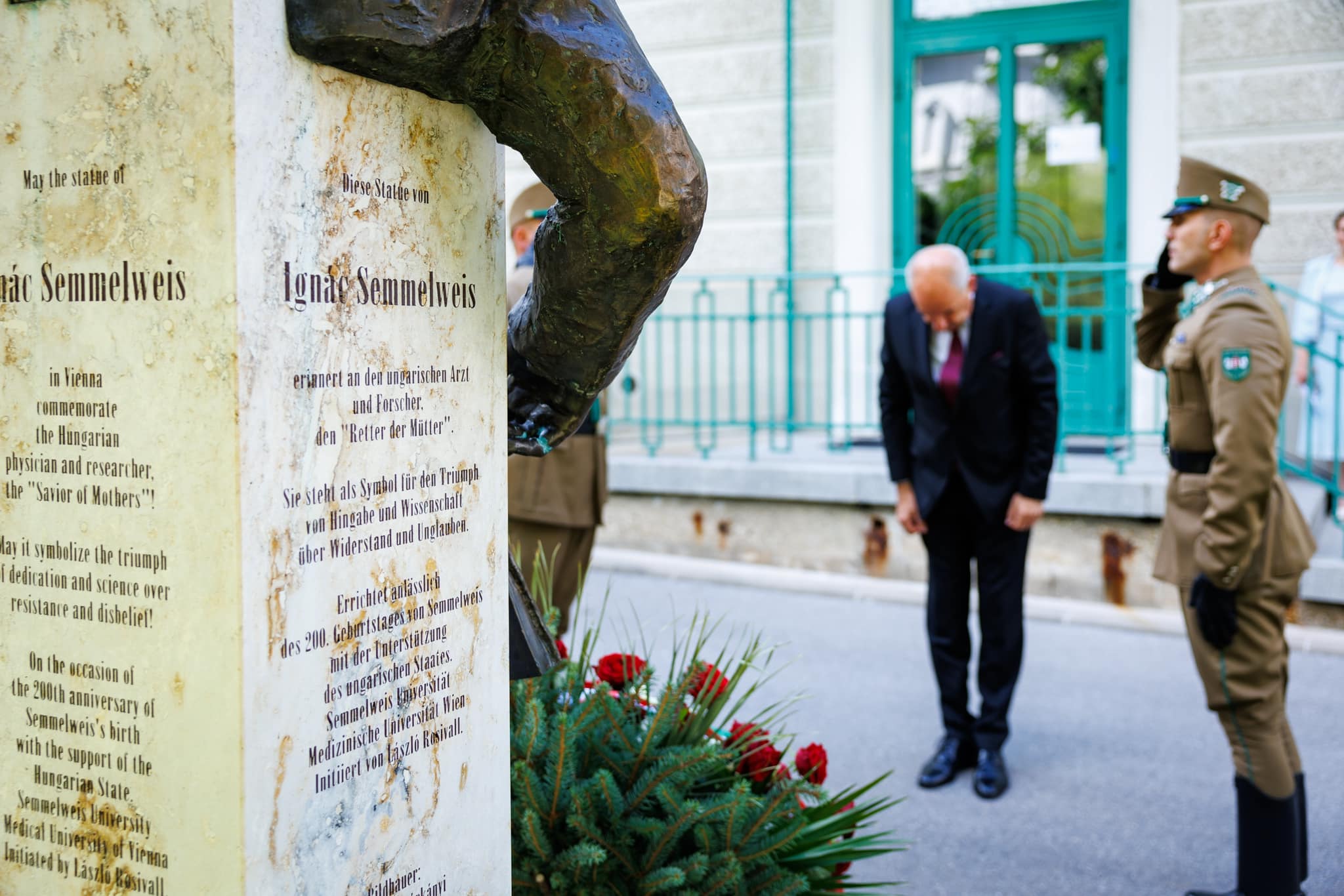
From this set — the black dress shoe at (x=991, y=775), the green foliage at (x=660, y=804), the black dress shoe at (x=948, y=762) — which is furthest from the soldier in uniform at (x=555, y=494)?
the green foliage at (x=660, y=804)

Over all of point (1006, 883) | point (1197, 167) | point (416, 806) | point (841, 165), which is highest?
point (841, 165)

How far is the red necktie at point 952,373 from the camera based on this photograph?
14.7ft

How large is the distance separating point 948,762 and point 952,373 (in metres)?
1.34

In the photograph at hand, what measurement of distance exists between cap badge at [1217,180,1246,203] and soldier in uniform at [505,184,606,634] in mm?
2077

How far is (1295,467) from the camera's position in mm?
6895

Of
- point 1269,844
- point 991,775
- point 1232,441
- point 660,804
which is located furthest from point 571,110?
point 991,775

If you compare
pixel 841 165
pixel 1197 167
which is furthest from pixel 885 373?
pixel 841 165

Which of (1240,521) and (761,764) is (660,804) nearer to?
(761,764)

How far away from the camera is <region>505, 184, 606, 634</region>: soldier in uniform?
14.5ft

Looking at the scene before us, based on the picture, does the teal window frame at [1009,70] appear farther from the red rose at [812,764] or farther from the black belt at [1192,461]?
the red rose at [812,764]

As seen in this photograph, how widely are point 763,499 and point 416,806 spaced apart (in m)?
5.86

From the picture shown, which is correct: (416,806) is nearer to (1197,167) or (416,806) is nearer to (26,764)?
(26,764)

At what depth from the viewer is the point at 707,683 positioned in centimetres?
277

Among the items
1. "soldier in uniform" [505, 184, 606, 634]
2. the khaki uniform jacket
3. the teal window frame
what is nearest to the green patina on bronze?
the khaki uniform jacket
